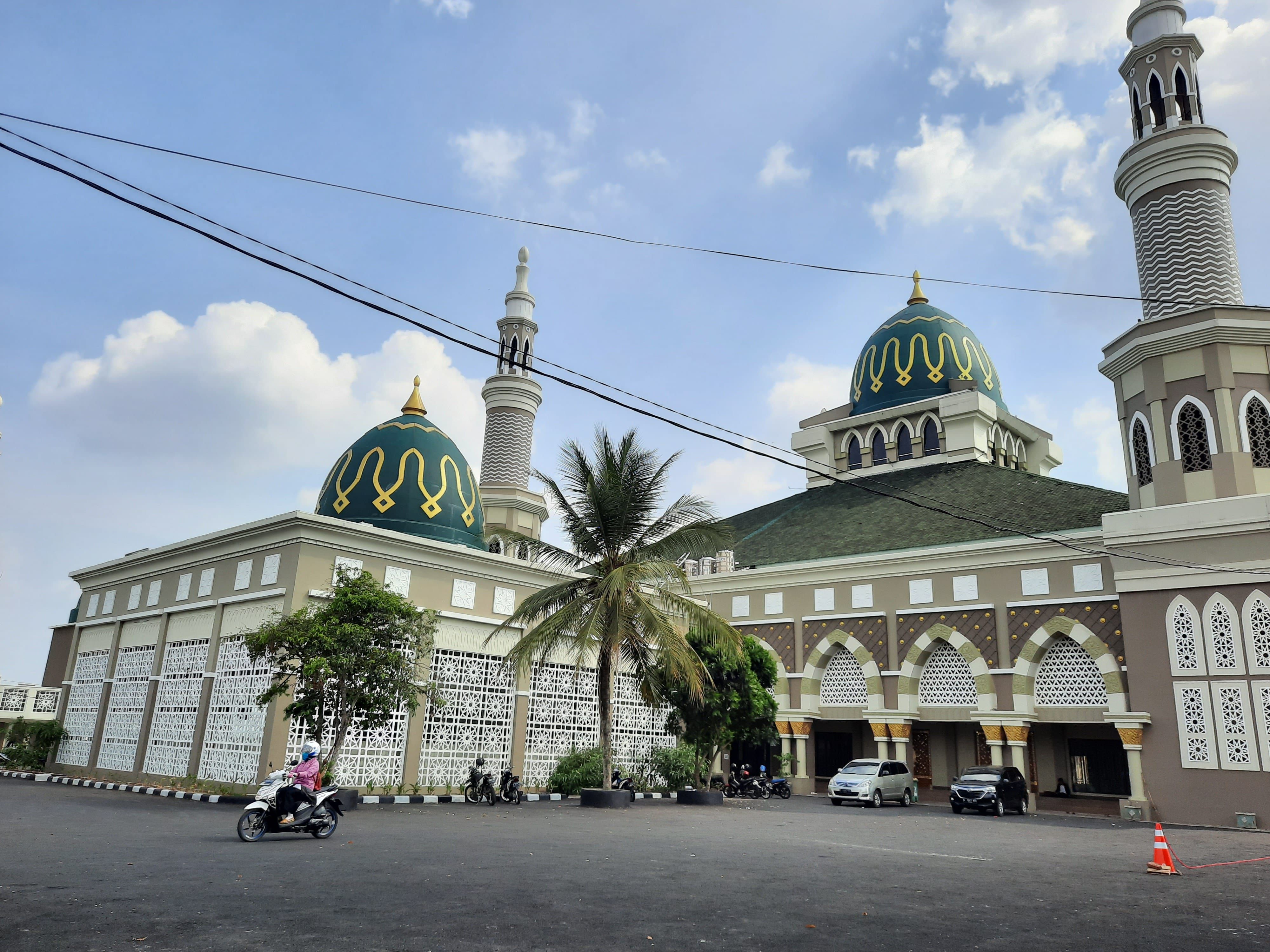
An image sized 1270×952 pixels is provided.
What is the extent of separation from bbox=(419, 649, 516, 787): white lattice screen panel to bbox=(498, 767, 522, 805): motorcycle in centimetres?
140

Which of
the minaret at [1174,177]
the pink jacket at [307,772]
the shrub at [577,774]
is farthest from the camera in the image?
the minaret at [1174,177]

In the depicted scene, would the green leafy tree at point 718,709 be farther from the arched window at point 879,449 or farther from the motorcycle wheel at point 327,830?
the arched window at point 879,449

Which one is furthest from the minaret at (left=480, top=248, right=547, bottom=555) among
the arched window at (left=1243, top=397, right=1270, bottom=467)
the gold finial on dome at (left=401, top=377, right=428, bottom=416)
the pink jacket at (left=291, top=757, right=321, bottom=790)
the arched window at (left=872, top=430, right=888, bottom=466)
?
the arched window at (left=1243, top=397, right=1270, bottom=467)

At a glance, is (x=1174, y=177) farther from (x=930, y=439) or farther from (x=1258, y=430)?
(x=930, y=439)

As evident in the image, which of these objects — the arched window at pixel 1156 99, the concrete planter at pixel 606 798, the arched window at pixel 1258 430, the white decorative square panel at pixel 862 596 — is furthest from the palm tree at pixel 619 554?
the arched window at pixel 1156 99

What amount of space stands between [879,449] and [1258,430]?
1522cm

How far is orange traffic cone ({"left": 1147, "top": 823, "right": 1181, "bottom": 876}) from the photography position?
978cm

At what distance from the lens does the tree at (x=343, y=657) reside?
15055mm

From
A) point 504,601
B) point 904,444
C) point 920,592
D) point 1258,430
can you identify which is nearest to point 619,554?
point 504,601

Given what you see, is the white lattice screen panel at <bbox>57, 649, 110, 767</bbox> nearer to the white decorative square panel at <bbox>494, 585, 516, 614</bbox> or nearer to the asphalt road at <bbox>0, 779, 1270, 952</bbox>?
the asphalt road at <bbox>0, 779, 1270, 952</bbox>

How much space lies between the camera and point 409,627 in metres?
16.3

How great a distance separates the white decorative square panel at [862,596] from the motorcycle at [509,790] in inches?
475

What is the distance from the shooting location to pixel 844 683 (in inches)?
1030

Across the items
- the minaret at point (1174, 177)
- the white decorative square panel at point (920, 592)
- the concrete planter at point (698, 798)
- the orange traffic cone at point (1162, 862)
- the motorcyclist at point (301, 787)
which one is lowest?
the concrete planter at point (698, 798)
